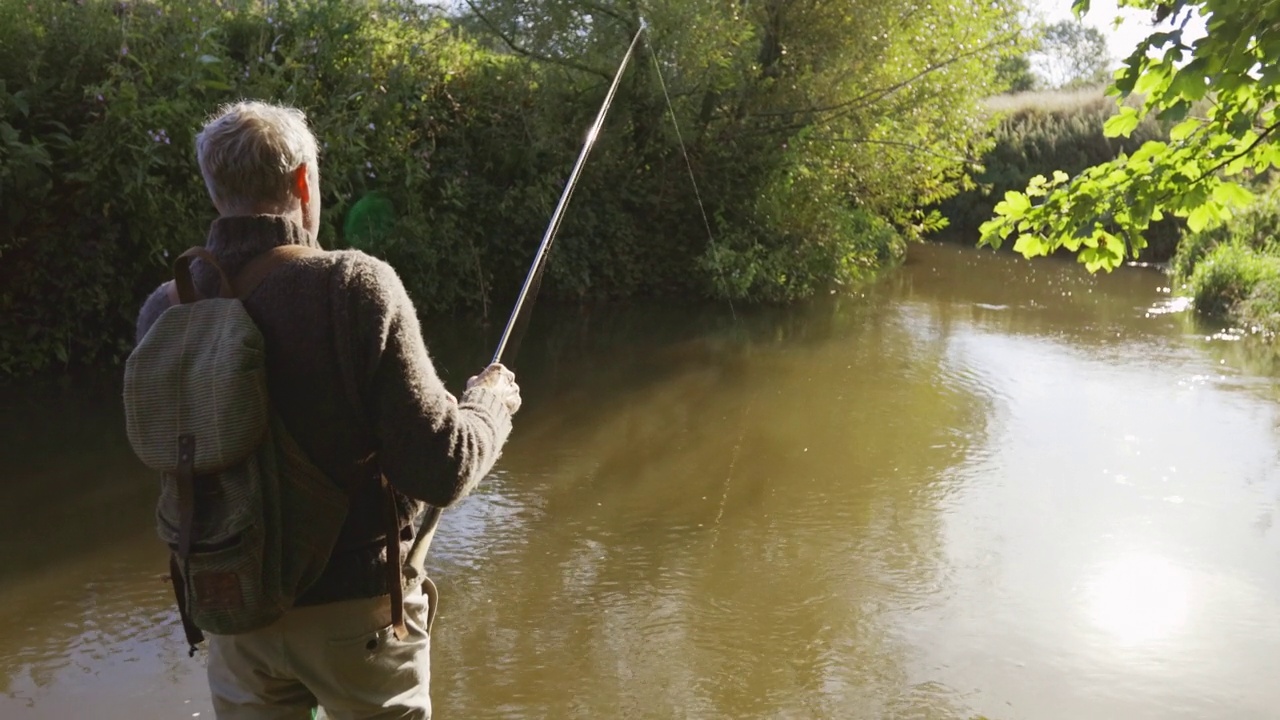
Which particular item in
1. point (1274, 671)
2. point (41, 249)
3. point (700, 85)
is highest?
point (700, 85)

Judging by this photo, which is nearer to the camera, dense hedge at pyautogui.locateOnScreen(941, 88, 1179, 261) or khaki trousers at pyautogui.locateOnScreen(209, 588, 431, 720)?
khaki trousers at pyautogui.locateOnScreen(209, 588, 431, 720)

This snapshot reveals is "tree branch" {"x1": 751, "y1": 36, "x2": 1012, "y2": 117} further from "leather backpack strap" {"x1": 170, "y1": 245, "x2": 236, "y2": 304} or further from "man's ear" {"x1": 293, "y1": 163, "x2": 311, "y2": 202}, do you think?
"leather backpack strap" {"x1": 170, "y1": 245, "x2": 236, "y2": 304}

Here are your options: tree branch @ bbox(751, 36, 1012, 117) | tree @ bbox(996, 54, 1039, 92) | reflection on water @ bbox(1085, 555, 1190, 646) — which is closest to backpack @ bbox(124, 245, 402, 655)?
reflection on water @ bbox(1085, 555, 1190, 646)

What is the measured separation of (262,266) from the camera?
2.26 m

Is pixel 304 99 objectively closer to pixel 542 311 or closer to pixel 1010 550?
pixel 542 311

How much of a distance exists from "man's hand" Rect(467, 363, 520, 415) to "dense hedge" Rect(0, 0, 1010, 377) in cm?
595

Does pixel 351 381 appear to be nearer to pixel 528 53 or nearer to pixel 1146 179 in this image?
pixel 1146 179

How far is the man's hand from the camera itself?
282 centimetres

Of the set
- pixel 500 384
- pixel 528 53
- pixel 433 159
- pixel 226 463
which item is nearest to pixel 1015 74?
pixel 528 53

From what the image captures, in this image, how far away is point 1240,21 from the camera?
11.4 ft

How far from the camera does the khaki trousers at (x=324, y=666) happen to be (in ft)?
7.79

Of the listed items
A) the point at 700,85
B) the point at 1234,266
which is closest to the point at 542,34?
the point at 700,85

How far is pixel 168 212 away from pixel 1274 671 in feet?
23.5

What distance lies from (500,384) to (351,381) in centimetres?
66
